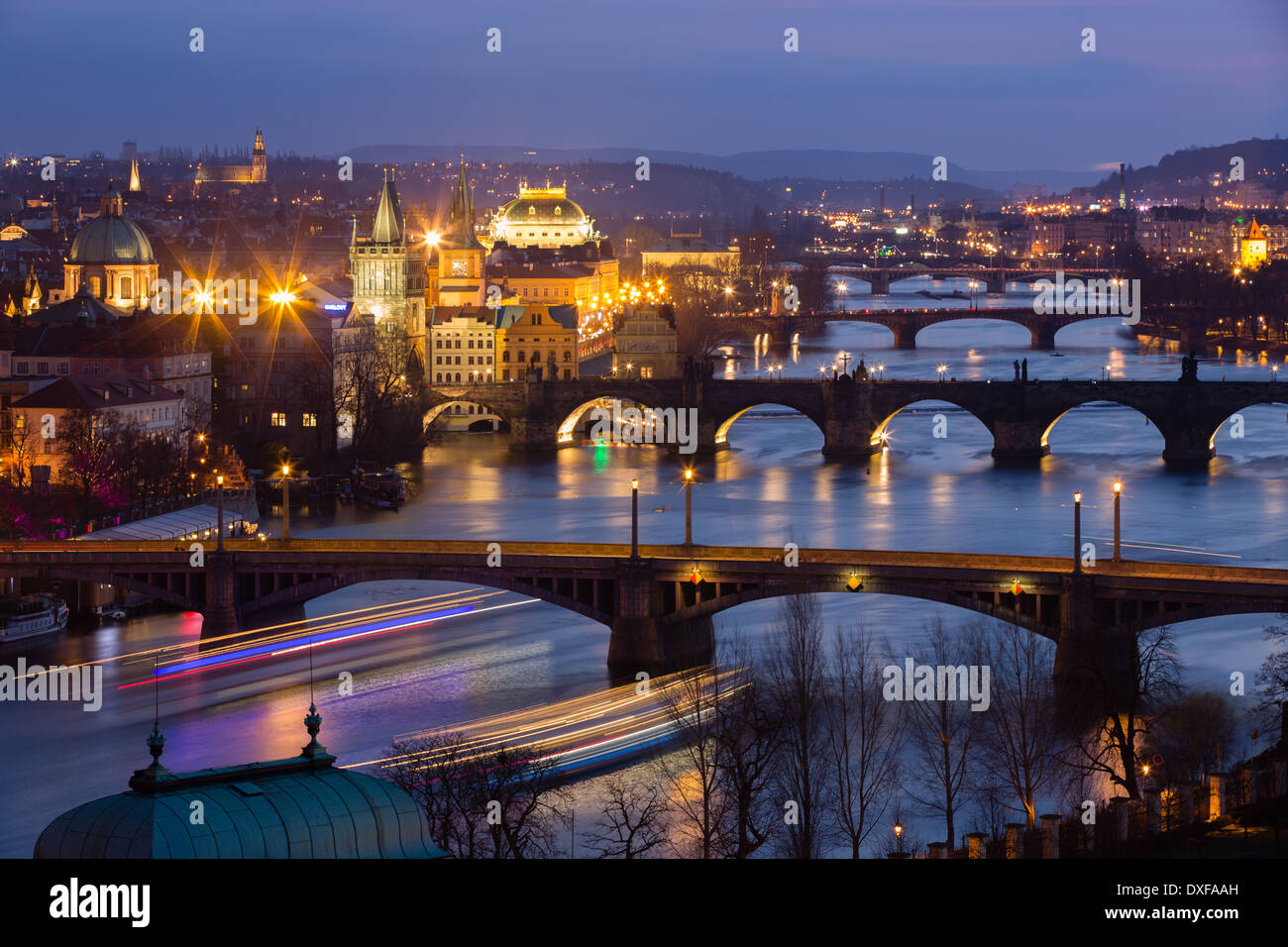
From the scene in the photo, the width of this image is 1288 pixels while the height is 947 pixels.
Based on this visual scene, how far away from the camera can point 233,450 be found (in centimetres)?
3438

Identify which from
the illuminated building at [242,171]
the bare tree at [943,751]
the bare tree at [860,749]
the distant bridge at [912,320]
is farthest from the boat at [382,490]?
the illuminated building at [242,171]

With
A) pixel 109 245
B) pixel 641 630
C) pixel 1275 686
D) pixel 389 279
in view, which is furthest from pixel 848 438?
pixel 1275 686

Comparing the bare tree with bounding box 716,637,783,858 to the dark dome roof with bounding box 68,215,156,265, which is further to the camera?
the dark dome roof with bounding box 68,215,156,265

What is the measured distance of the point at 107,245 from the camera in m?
44.8

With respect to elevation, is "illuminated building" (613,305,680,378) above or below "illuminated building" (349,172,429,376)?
→ below

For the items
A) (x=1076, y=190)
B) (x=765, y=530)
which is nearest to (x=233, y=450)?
(x=765, y=530)

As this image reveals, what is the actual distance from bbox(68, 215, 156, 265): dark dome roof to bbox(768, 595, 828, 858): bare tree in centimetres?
2834

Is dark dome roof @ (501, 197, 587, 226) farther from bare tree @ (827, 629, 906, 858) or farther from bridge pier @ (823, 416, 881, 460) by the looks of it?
bare tree @ (827, 629, 906, 858)

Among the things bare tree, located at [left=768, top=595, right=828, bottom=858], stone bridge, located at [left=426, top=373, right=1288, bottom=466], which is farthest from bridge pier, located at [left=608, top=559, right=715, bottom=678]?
stone bridge, located at [left=426, top=373, right=1288, bottom=466]

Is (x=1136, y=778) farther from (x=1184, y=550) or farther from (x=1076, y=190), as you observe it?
(x=1076, y=190)

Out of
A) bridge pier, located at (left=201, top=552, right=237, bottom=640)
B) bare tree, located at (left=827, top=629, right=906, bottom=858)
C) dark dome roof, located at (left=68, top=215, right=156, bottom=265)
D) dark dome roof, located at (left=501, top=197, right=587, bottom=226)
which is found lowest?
bare tree, located at (left=827, top=629, right=906, bottom=858)

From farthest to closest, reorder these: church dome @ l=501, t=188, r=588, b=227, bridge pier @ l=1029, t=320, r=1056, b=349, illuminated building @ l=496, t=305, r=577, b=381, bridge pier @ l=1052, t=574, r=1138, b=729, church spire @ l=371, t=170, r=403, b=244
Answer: church dome @ l=501, t=188, r=588, b=227 < bridge pier @ l=1029, t=320, r=1056, b=349 < church spire @ l=371, t=170, r=403, b=244 < illuminated building @ l=496, t=305, r=577, b=381 < bridge pier @ l=1052, t=574, r=1138, b=729

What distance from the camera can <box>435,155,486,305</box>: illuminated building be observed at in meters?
51.8
